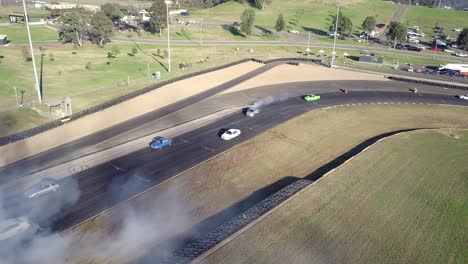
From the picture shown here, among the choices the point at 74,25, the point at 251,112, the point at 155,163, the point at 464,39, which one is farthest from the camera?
the point at 464,39

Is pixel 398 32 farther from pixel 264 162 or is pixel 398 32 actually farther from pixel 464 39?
pixel 264 162

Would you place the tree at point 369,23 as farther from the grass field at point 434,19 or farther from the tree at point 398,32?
the grass field at point 434,19

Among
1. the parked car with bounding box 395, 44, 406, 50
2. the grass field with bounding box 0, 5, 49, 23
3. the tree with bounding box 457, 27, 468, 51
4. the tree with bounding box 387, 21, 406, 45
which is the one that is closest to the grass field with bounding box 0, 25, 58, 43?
the grass field with bounding box 0, 5, 49, 23

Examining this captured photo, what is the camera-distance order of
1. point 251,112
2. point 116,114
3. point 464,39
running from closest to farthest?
point 116,114, point 251,112, point 464,39

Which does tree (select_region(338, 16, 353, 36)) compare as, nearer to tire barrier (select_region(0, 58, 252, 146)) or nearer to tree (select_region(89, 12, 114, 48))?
tire barrier (select_region(0, 58, 252, 146))

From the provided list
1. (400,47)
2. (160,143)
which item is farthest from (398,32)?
(160,143)

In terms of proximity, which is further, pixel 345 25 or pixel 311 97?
pixel 345 25
